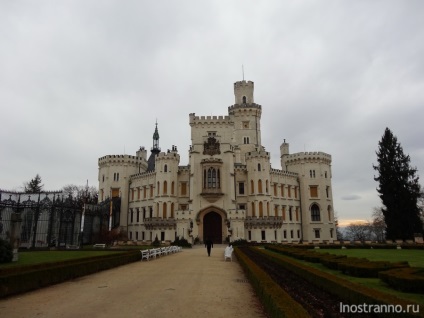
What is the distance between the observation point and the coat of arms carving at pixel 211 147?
56156mm

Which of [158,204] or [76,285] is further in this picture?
[158,204]

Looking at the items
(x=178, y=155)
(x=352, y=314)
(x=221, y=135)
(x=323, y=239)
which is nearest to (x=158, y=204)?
(x=178, y=155)

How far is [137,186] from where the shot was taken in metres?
63.7

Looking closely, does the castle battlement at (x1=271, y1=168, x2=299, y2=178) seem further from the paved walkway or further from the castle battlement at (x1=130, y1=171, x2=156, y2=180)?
the paved walkway

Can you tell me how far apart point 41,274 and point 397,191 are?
50.4m

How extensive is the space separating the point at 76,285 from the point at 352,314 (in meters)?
11.2

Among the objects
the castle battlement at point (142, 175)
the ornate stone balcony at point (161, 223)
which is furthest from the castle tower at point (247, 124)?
the ornate stone balcony at point (161, 223)

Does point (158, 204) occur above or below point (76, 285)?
above

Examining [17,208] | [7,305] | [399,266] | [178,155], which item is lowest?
[7,305]

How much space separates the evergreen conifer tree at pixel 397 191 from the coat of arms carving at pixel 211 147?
26452mm

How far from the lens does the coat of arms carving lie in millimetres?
56156

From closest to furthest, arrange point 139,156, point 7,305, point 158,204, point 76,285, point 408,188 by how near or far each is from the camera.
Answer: point 7,305 → point 76,285 → point 408,188 → point 158,204 → point 139,156

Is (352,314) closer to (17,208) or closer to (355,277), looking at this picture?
(355,277)

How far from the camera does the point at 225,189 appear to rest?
54.8 m
